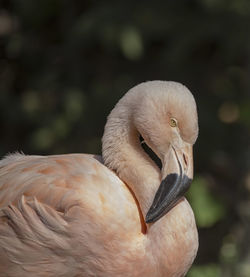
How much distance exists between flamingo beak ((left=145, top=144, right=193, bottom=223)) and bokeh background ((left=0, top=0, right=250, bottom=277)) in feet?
11.4

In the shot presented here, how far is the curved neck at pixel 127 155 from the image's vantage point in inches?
141

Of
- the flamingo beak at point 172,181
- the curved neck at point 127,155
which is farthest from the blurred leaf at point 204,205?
the flamingo beak at point 172,181

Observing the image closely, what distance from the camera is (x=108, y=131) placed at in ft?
12.2

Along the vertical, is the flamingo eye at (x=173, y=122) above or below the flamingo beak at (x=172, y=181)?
above

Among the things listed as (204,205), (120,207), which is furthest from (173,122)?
(204,205)

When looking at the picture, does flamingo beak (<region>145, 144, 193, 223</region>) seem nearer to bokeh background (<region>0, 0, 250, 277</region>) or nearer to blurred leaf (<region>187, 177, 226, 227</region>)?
blurred leaf (<region>187, 177, 226, 227</region>)

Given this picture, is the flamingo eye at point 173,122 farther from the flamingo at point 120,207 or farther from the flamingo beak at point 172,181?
the flamingo beak at point 172,181

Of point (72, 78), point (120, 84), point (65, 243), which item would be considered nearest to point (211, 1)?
point (120, 84)

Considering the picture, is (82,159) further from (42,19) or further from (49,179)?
(42,19)

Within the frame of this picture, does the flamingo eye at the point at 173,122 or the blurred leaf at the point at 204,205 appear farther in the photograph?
the blurred leaf at the point at 204,205

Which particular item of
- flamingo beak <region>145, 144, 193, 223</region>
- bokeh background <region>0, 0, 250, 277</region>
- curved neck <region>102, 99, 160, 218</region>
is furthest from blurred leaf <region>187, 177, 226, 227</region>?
flamingo beak <region>145, 144, 193, 223</region>

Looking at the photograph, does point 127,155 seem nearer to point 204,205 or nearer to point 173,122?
point 173,122

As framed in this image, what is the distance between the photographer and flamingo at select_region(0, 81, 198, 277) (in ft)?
11.2

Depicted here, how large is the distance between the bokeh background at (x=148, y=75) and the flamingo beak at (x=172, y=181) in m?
3.47
